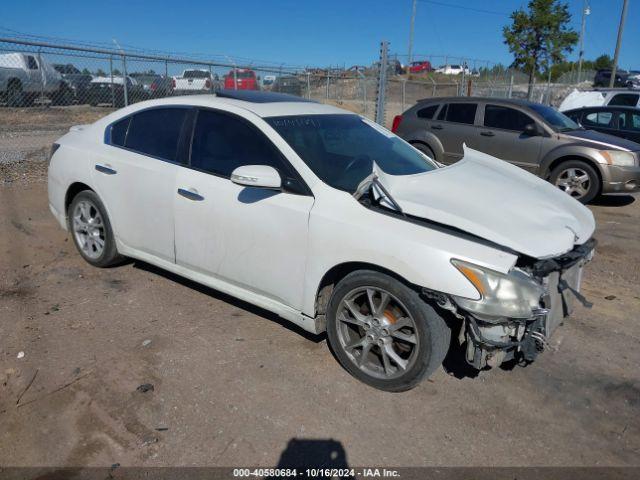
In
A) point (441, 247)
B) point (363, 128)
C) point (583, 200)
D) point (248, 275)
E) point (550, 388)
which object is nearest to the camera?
point (441, 247)

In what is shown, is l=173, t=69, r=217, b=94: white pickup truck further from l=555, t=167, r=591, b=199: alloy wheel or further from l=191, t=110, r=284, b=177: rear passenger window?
l=191, t=110, r=284, b=177: rear passenger window

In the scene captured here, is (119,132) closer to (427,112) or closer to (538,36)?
(427,112)

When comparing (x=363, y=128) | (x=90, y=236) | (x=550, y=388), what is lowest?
(x=550, y=388)

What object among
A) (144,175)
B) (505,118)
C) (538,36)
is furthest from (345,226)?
(538,36)

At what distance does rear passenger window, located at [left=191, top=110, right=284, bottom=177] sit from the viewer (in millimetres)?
3559

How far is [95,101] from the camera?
14.3m

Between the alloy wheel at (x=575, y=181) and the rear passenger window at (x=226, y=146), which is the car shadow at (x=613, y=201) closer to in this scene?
the alloy wheel at (x=575, y=181)

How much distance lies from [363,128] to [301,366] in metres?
2.02

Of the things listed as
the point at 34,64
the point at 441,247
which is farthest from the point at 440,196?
the point at 34,64

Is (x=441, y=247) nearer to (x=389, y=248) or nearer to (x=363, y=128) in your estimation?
(x=389, y=248)

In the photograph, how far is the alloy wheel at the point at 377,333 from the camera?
301 cm

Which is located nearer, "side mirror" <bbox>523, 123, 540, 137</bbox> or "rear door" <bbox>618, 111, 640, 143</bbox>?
"side mirror" <bbox>523, 123, 540, 137</bbox>

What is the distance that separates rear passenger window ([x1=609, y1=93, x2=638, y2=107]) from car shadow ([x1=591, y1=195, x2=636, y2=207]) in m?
4.91

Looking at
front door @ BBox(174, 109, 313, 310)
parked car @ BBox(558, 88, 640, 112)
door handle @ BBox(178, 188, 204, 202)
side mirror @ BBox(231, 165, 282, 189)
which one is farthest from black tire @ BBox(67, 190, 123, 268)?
parked car @ BBox(558, 88, 640, 112)
